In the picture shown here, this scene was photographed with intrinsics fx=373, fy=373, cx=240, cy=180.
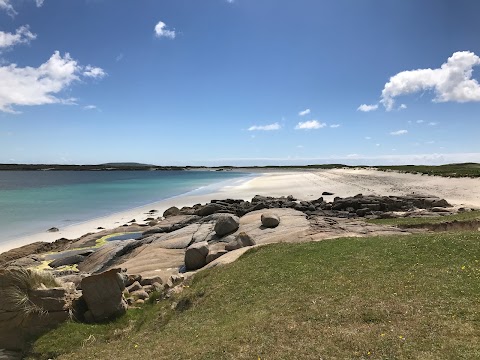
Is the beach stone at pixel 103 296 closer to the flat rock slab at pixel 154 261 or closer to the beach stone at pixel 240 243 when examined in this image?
the flat rock slab at pixel 154 261

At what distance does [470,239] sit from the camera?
51.0 feet

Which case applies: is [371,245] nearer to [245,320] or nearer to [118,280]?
[245,320]

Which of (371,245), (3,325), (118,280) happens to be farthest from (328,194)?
(3,325)

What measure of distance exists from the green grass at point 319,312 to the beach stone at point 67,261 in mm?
14665

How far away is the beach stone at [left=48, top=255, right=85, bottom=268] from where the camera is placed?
28072 mm

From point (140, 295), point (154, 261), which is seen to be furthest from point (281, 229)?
point (140, 295)

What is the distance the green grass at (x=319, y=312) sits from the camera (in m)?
8.87

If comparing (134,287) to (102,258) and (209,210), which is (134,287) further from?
(209,210)

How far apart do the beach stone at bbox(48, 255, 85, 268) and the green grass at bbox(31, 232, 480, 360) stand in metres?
14.7

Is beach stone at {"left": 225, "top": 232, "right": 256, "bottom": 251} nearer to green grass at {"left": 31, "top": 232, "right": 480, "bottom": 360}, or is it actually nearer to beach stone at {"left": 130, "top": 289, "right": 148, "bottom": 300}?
green grass at {"left": 31, "top": 232, "right": 480, "bottom": 360}

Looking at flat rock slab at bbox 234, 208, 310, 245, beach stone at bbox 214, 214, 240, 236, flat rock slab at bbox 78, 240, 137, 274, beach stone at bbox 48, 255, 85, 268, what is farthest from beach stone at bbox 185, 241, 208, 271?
beach stone at bbox 48, 255, 85, 268

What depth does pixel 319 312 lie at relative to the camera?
35.7 ft

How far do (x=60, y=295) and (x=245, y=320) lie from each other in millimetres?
8214

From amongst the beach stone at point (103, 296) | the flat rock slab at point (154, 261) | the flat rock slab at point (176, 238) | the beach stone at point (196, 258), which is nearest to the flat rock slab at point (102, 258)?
the flat rock slab at point (154, 261)
